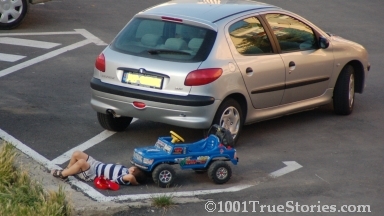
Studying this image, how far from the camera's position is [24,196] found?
666cm

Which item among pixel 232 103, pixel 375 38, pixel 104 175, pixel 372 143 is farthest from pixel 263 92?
pixel 375 38

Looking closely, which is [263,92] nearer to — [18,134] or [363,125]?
[363,125]

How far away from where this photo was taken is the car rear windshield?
851 cm

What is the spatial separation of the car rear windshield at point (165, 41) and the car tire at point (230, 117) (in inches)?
23.1

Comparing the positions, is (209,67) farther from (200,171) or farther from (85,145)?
(85,145)

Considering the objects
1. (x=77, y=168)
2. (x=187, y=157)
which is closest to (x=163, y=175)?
(x=187, y=157)

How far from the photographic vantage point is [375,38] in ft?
52.7

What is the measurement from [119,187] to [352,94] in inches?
177

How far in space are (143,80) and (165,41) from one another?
1.78 ft

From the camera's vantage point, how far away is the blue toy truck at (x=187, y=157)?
7.37 metres

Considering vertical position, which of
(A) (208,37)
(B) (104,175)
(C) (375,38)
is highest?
(A) (208,37)

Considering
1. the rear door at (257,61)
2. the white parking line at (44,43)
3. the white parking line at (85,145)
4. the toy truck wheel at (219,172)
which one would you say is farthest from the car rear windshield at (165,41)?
the white parking line at (44,43)

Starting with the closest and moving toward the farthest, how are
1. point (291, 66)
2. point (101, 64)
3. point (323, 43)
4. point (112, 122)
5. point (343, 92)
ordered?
point (101, 64), point (112, 122), point (291, 66), point (323, 43), point (343, 92)

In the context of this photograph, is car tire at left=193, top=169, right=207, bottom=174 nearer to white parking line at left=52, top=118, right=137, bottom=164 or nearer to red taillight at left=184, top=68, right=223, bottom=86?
red taillight at left=184, top=68, right=223, bottom=86
